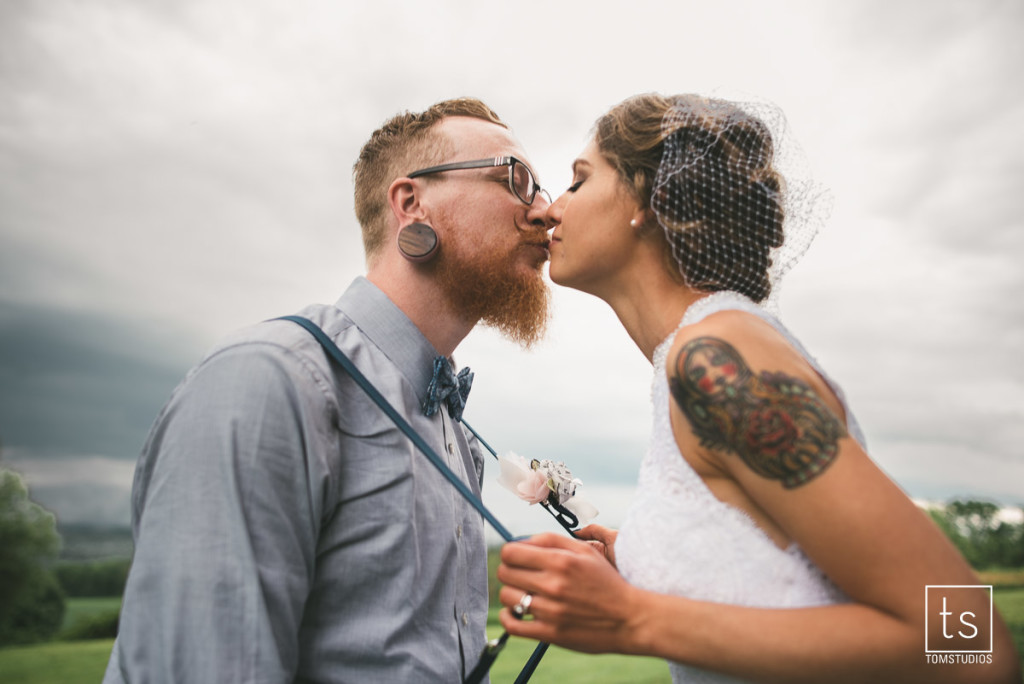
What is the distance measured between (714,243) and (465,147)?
5.65 ft

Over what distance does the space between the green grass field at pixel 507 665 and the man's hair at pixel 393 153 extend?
990 cm

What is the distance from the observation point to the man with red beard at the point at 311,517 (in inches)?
70.3

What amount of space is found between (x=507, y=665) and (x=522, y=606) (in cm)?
1354

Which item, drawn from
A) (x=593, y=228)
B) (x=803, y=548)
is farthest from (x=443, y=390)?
(x=803, y=548)

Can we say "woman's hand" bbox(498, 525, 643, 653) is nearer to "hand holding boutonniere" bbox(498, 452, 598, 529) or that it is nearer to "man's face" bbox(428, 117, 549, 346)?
"hand holding boutonniere" bbox(498, 452, 598, 529)

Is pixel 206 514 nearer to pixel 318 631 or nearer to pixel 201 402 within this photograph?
pixel 201 402

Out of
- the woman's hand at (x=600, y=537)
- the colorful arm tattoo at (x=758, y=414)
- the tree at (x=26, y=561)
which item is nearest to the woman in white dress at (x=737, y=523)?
the colorful arm tattoo at (x=758, y=414)

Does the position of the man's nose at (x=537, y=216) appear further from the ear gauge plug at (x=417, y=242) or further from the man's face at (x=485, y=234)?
the ear gauge plug at (x=417, y=242)

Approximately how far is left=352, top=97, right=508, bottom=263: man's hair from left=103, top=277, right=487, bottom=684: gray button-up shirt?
116 cm

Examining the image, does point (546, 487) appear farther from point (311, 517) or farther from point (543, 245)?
point (543, 245)

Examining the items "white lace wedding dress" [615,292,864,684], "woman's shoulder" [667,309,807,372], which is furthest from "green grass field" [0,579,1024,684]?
"woman's shoulder" [667,309,807,372]

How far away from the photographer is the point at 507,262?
3393mm

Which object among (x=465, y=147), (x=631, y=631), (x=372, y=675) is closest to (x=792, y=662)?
(x=631, y=631)

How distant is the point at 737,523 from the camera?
1.89m
